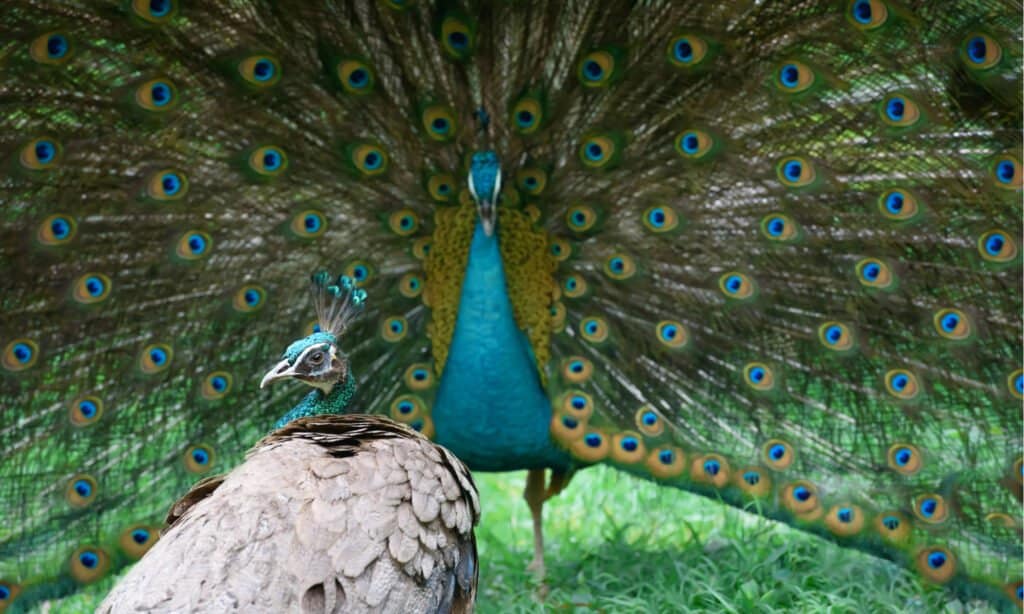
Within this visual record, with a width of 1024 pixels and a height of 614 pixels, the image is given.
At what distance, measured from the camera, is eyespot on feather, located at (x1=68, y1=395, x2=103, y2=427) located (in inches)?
122

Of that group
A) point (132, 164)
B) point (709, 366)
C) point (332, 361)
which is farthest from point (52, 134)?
point (709, 366)

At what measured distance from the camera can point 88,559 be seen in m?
3.09

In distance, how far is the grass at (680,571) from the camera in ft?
10.4

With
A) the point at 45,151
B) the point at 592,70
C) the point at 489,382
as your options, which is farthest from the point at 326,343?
the point at 592,70

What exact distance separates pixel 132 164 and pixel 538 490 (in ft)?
4.83

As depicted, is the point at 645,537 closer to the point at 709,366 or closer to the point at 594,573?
the point at 594,573

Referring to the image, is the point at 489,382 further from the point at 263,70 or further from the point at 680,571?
the point at 263,70

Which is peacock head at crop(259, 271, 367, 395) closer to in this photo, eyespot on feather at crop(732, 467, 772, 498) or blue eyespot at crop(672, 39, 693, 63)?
blue eyespot at crop(672, 39, 693, 63)

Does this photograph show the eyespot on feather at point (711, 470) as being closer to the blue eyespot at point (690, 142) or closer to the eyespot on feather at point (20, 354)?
the blue eyespot at point (690, 142)

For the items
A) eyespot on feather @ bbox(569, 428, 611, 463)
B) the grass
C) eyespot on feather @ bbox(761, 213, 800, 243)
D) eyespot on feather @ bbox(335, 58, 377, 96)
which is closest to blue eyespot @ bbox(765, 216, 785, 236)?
eyespot on feather @ bbox(761, 213, 800, 243)

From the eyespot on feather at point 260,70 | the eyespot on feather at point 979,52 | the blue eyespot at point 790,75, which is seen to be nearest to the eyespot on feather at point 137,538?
the eyespot on feather at point 260,70

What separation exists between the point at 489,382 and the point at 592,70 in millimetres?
864

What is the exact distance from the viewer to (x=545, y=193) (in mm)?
3305

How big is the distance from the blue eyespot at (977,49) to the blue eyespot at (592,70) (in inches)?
35.6
